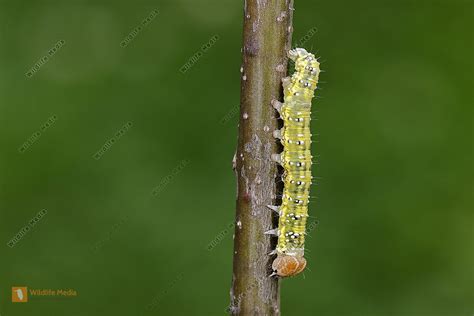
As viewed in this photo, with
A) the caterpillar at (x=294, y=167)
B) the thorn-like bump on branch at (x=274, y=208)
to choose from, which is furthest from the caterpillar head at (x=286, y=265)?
the thorn-like bump on branch at (x=274, y=208)

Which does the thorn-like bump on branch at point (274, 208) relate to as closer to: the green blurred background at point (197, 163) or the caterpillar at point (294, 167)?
Answer: the caterpillar at point (294, 167)

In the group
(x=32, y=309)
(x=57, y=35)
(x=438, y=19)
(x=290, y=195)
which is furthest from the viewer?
(x=438, y=19)

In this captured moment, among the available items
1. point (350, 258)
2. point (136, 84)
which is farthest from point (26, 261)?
point (350, 258)

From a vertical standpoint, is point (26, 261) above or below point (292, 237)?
above

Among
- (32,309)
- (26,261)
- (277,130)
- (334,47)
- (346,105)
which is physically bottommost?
(277,130)

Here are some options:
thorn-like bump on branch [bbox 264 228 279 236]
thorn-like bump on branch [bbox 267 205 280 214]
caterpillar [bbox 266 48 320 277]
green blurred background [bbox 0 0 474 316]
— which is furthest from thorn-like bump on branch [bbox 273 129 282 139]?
green blurred background [bbox 0 0 474 316]

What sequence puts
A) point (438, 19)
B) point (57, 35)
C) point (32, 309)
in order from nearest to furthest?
point (32, 309) → point (57, 35) → point (438, 19)

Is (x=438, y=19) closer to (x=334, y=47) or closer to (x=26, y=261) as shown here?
(x=334, y=47)
